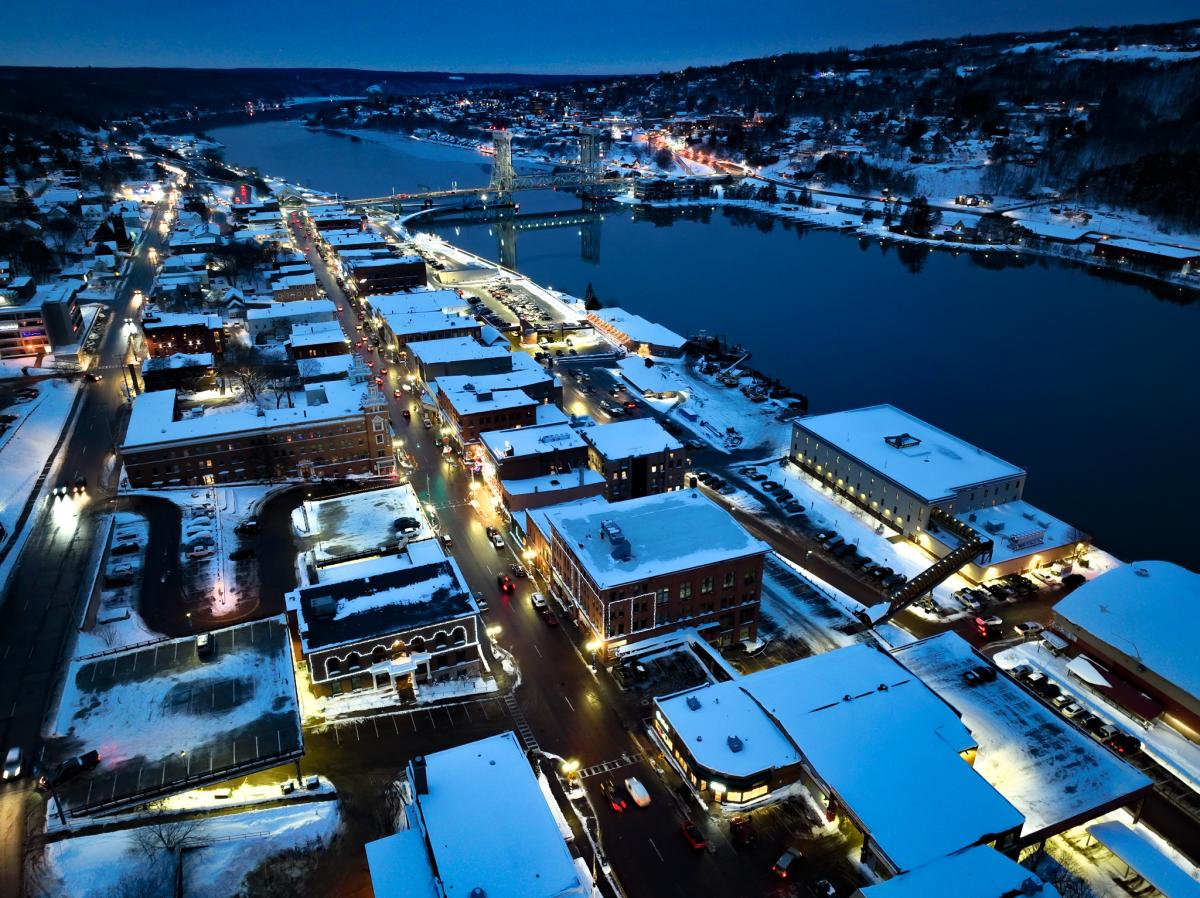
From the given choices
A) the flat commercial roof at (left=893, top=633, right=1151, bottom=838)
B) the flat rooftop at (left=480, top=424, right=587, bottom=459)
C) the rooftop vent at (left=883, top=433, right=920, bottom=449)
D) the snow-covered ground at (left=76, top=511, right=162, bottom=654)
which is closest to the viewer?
the flat commercial roof at (left=893, top=633, right=1151, bottom=838)

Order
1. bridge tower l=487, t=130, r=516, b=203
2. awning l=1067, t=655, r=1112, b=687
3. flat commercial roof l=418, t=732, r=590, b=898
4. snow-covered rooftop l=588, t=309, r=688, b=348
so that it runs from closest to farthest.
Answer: flat commercial roof l=418, t=732, r=590, b=898, awning l=1067, t=655, r=1112, b=687, snow-covered rooftop l=588, t=309, r=688, b=348, bridge tower l=487, t=130, r=516, b=203

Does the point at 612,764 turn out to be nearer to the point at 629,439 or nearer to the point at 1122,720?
the point at 1122,720

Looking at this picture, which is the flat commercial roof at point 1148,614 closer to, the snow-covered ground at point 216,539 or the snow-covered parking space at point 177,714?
the snow-covered parking space at point 177,714

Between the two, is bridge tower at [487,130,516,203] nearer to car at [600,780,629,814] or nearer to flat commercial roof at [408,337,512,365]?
flat commercial roof at [408,337,512,365]

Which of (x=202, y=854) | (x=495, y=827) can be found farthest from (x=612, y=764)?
(x=202, y=854)

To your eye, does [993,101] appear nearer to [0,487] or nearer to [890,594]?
[890,594]

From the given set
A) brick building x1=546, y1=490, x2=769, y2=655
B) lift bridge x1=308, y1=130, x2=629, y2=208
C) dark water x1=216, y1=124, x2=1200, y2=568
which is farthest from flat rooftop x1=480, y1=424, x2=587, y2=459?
lift bridge x1=308, y1=130, x2=629, y2=208
